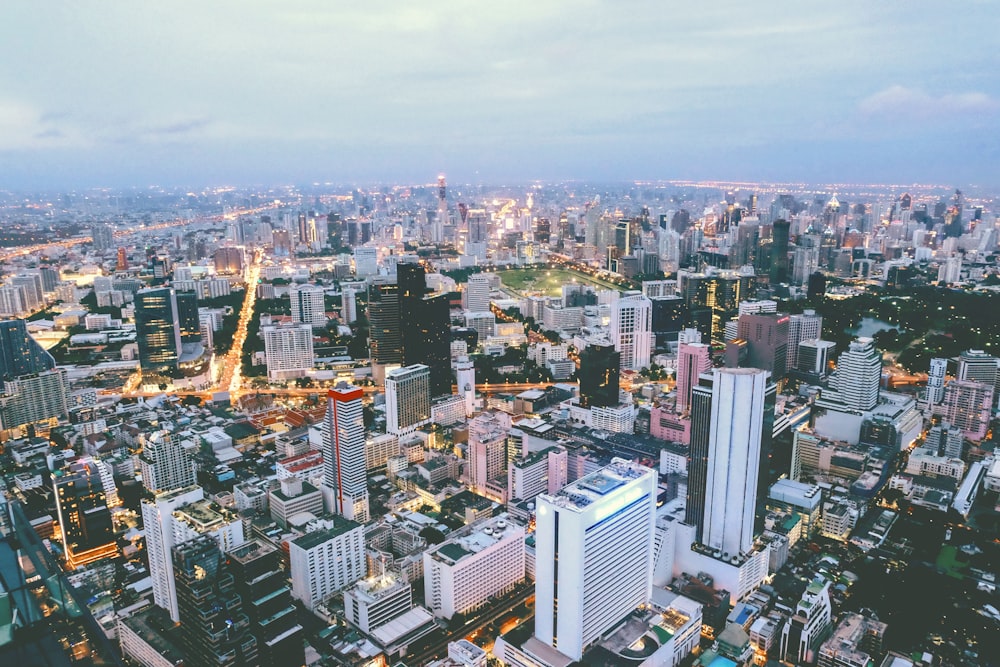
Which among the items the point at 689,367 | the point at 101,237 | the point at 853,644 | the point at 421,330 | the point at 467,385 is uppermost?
the point at 101,237

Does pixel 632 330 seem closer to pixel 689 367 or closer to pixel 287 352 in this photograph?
pixel 689 367

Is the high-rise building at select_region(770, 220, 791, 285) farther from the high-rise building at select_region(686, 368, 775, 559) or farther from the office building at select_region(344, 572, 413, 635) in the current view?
the office building at select_region(344, 572, 413, 635)

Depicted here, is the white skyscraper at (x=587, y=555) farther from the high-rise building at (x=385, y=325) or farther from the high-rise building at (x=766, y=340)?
the high-rise building at (x=766, y=340)

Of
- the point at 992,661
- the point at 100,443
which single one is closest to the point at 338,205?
the point at 100,443

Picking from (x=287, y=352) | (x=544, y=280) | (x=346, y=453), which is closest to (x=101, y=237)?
(x=287, y=352)

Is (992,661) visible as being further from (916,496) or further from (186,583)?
(186,583)
